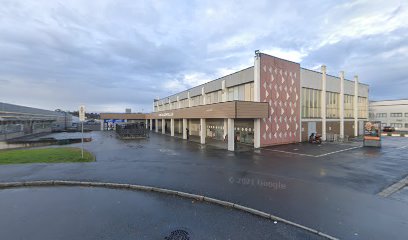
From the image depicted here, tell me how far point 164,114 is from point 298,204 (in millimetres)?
33897

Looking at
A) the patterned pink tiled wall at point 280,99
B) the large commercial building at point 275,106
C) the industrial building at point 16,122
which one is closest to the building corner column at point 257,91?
the large commercial building at point 275,106

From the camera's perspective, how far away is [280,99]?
73.7ft

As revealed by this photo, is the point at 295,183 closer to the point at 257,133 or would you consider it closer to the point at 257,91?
the point at 257,133

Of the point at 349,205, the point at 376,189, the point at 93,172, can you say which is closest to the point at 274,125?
the point at 376,189

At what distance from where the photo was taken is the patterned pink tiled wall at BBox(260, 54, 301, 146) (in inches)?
826

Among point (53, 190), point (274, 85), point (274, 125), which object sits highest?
point (274, 85)

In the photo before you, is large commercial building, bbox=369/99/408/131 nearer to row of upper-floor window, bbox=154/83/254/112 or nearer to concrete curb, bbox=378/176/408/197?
row of upper-floor window, bbox=154/83/254/112

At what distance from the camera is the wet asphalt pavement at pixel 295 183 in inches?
218

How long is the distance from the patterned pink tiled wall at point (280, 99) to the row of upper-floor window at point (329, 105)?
2.11m

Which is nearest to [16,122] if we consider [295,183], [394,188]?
[295,183]

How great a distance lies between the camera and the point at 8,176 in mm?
9602

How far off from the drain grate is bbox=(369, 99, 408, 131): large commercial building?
65471 millimetres

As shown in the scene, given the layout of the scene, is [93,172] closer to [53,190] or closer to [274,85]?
[53,190]

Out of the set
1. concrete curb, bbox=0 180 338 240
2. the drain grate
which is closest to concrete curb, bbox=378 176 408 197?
concrete curb, bbox=0 180 338 240
